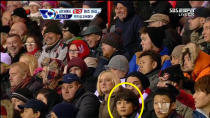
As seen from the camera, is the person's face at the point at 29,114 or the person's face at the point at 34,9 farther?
the person's face at the point at 34,9

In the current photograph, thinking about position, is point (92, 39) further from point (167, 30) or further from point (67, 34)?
point (167, 30)

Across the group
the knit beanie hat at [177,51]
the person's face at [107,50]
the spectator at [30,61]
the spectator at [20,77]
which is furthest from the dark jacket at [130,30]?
the knit beanie hat at [177,51]

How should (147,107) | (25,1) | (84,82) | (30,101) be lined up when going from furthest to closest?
(25,1)
(84,82)
(30,101)
(147,107)

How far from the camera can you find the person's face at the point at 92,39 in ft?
52.8

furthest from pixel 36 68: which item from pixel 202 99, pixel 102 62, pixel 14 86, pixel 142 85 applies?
pixel 202 99

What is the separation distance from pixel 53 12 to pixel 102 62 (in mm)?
2400

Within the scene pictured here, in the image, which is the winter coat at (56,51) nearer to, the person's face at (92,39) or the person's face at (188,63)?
the person's face at (92,39)

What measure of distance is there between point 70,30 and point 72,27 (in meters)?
0.07

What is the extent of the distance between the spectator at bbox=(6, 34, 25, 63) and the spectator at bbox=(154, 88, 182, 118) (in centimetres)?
626

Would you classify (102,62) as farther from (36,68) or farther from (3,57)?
(3,57)

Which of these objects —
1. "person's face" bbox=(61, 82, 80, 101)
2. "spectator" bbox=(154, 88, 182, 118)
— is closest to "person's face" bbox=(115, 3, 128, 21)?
"person's face" bbox=(61, 82, 80, 101)

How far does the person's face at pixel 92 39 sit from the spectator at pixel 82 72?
5.04 feet

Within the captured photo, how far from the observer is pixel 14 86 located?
1574 centimetres

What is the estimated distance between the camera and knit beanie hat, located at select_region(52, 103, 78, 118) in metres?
12.5
